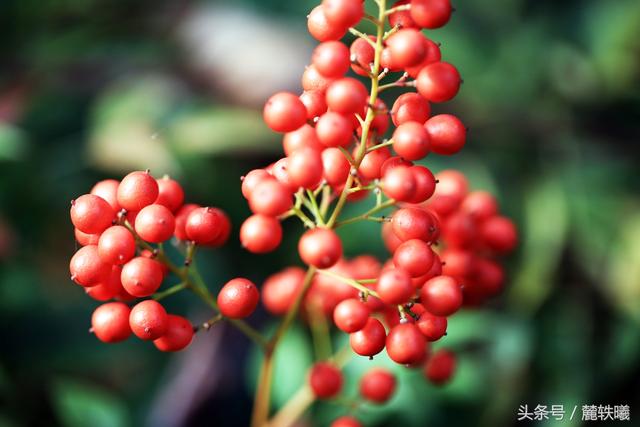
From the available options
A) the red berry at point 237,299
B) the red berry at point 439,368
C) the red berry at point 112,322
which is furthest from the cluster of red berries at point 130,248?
the red berry at point 439,368

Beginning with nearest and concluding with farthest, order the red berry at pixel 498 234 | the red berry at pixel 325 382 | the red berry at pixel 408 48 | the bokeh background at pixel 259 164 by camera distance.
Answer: the red berry at pixel 408 48 < the red berry at pixel 325 382 < the red berry at pixel 498 234 < the bokeh background at pixel 259 164

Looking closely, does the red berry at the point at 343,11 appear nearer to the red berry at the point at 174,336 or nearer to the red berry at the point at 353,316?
the red berry at the point at 353,316

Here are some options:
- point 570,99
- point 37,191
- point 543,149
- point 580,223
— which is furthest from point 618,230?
point 37,191

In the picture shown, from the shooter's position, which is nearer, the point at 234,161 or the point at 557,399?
the point at 557,399

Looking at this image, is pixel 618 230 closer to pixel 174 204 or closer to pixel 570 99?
pixel 570 99

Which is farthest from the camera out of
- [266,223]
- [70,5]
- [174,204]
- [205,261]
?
[70,5]

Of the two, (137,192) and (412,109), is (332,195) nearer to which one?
(412,109)

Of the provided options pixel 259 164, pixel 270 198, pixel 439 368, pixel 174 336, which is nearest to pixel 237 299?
pixel 174 336
